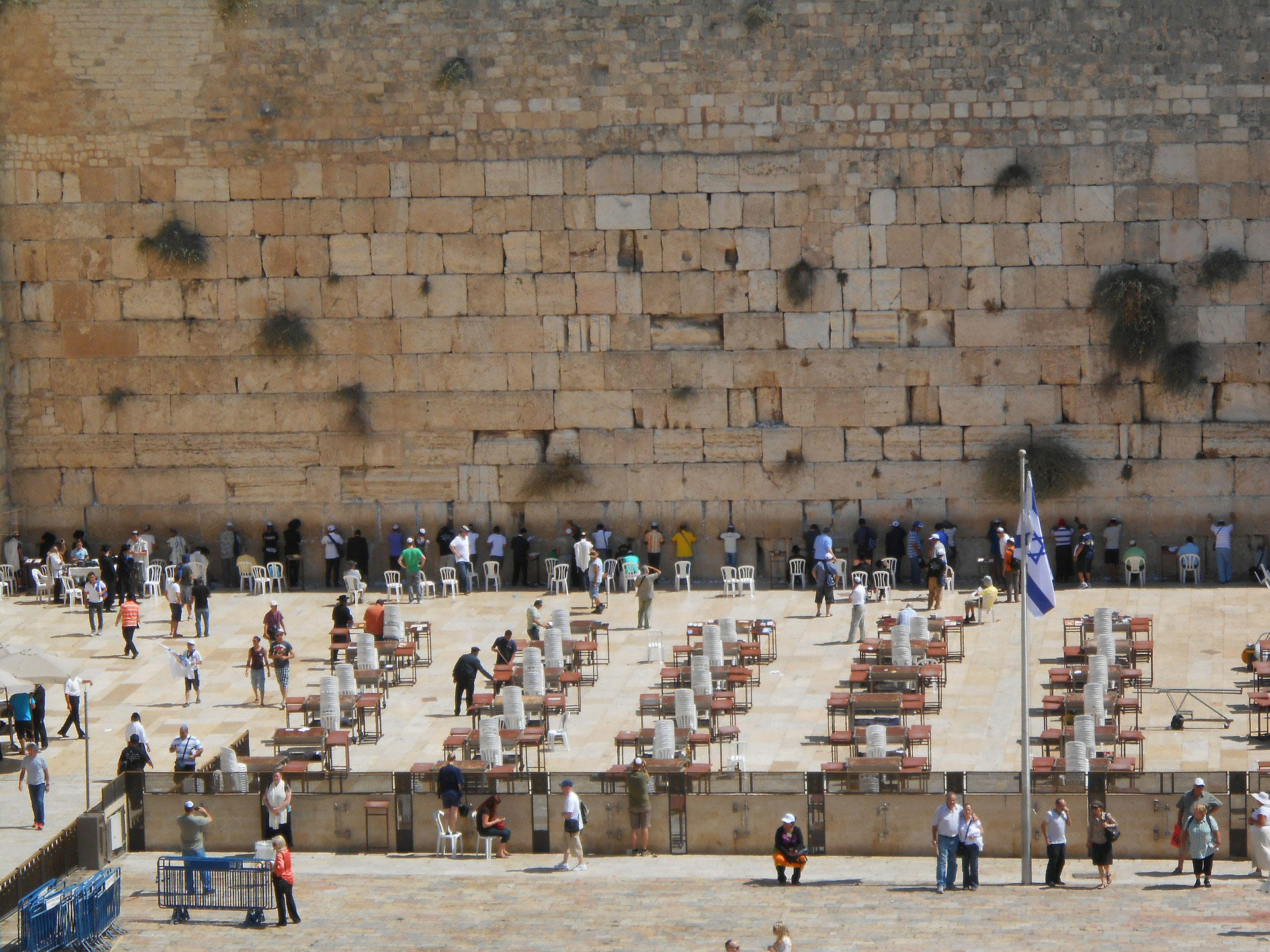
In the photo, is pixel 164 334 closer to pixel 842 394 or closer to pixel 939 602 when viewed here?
pixel 842 394

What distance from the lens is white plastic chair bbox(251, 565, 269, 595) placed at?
30.6m

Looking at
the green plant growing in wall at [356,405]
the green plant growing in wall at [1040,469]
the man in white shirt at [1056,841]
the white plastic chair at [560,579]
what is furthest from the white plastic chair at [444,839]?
the green plant growing in wall at [1040,469]

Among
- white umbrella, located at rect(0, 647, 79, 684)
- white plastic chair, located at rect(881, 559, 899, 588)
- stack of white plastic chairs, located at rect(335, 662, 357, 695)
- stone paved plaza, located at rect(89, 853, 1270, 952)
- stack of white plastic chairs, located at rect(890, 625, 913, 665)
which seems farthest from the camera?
white plastic chair, located at rect(881, 559, 899, 588)

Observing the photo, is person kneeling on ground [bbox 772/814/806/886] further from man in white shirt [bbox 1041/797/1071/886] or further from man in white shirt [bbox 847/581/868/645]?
man in white shirt [bbox 847/581/868/645]

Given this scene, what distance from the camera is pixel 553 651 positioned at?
2516 cm

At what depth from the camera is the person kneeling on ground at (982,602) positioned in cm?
2766

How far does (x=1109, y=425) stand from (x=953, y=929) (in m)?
14.8

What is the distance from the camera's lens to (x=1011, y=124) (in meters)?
30.4

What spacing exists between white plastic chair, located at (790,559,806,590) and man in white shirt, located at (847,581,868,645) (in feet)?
10.6

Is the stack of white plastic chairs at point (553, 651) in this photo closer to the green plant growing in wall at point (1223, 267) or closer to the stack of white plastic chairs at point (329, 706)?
the stack of white plastic chairs at point (329, 706)

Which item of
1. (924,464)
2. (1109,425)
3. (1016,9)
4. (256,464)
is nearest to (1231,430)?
(1109,425)

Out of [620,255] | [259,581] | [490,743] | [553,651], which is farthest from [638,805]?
[620,255]

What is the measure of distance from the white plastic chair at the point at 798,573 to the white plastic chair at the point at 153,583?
908cm

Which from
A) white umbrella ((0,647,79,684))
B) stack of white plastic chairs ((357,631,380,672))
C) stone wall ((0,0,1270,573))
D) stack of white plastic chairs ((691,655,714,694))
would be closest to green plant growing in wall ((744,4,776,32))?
stone wall ((0,0,1270,573))
